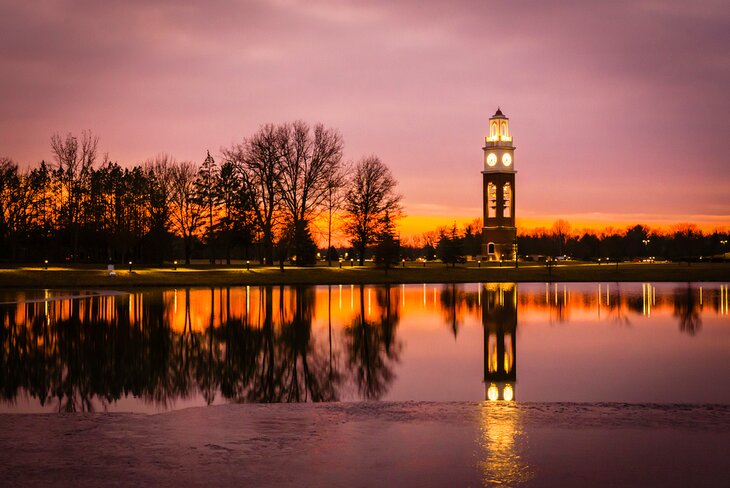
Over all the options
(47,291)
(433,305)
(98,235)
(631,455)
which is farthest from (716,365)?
(98,235)

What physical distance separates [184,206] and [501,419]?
87098 millimetres

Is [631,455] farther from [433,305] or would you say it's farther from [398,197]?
[398,197]

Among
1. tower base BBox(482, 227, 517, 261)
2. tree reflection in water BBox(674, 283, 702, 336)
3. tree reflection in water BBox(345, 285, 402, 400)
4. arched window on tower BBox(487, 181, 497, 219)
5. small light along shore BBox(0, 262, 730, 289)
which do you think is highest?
arched window on tower BBox(487, 181, 497, 219)

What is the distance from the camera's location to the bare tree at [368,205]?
90188 mm

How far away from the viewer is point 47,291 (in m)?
46.9

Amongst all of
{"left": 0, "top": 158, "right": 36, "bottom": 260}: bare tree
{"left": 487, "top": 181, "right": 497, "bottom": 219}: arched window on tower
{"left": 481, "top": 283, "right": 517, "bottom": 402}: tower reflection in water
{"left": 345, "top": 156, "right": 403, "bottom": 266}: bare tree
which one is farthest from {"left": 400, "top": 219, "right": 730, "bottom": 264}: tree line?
{"left": 481, "top": 283, "right": 517, "bottom": 402}: tower reflection in water

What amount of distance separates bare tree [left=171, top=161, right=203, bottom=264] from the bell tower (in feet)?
151

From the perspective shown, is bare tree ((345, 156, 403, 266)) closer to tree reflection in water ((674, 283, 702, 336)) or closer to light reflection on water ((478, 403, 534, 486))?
tree reflection in water ((674, 283, 702, 336))

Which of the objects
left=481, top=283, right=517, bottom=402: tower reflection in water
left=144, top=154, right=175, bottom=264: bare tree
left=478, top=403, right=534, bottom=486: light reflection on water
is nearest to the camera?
left=478, top=403, right=534, bottom=486: light reflection on water

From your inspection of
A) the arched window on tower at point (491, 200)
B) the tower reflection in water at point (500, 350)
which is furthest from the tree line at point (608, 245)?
the tower reflection in water at point (500, 350)

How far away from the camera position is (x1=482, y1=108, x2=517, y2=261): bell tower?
115562mm

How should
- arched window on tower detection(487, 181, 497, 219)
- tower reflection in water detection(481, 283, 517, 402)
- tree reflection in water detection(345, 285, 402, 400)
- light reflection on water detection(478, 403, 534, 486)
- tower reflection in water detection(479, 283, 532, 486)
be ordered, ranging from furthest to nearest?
arched window on tower detection(487, 181, 497, 219), tree reflection in water detection(345, 285, 402, 400), tower reflection in water detection(481, 283, 517, 402), tower reflection in water detection(479, 283, 532, 486), light reflection on water detection(478, 403, 534, 486)

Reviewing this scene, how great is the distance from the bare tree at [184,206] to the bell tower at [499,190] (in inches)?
1813

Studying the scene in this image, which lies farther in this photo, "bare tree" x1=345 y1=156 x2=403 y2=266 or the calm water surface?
"bare tree" x1=345 y1=156 x2=403 y2=266
